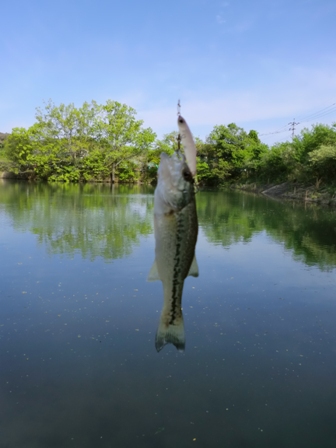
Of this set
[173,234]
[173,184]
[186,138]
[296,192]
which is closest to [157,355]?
[173,234]

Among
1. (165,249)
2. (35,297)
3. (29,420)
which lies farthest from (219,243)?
(165,249)

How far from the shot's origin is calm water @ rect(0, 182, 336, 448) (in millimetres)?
5215

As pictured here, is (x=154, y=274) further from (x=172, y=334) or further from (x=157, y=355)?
(x=157, y=355)

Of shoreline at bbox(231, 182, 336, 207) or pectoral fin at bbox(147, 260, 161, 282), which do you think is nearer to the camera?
pectoral fin at bbox(147, 260, 161, 282)

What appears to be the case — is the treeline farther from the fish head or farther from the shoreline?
the fish head

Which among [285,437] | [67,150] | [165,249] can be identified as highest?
[67,150]

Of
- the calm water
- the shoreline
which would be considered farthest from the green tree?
the calm water

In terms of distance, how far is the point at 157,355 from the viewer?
6961 mm

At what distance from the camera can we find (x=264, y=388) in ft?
20.2

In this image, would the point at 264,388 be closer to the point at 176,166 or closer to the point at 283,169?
the point at 176,166

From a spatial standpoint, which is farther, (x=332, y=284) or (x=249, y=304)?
(x=332, y=284)

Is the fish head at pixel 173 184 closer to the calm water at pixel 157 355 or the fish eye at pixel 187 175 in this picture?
the fish eye at pixel 187 175

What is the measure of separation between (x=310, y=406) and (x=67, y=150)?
5933 cm

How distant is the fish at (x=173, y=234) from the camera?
1.95 metres
